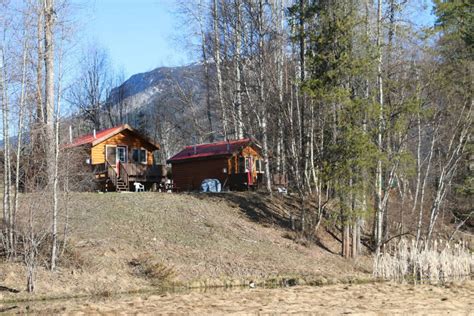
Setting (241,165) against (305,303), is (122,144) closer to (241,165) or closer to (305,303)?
(241,165)

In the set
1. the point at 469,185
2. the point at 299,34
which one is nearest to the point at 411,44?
the point at 299,34

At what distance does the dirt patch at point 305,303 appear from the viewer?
10250mm

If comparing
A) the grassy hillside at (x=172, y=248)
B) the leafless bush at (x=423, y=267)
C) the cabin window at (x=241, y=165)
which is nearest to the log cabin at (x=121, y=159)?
the cabin window at (x=241, y=165)

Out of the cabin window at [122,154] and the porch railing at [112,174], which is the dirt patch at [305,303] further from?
the cabin window at [122,154]

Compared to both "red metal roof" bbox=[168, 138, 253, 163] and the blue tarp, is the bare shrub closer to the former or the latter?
the blue tarp

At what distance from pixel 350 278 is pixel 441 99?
27.1 ft

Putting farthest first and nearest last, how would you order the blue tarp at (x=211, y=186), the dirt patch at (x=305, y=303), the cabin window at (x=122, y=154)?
the cabin window at (x=122, y=154) → the blue tarp at (x=211, y=186) → the dirt patch at (x=305, y=303)

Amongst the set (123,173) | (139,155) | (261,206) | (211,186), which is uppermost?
(139,155)

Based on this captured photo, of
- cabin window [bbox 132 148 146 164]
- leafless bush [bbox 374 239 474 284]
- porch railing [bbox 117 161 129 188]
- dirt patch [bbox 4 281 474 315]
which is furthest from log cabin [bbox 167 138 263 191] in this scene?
dirt patch [bbox 4 281 474 315]

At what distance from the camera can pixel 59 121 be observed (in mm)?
15250

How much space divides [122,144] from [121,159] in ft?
2.77

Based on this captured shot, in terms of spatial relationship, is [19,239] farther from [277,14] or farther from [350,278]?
[277,14]

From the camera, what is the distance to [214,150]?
3312 cm

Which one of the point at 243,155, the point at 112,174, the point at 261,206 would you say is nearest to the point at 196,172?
the point at 243,155
